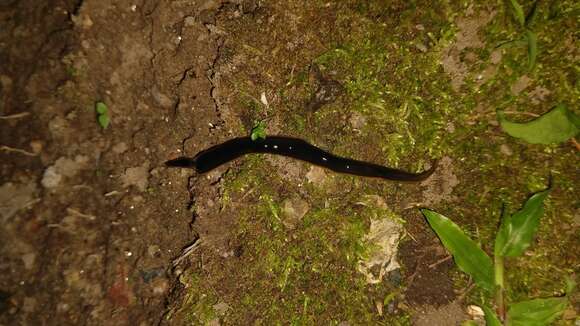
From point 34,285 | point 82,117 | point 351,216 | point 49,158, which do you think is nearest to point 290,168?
point 351,216

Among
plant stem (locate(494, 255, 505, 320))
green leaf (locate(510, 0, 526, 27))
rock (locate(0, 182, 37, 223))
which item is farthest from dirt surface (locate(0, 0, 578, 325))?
plant stem (locate(494, 255, 505, 320))

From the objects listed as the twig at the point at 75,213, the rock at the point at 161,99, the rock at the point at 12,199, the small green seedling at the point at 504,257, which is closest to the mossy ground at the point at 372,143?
the small green seedling at the point at 504,257

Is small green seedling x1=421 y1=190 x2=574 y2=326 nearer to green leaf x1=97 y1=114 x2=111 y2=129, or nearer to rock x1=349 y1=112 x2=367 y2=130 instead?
rock x1=349 y1=112 x2=367 y2=130

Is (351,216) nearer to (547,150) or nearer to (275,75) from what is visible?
(275,75)

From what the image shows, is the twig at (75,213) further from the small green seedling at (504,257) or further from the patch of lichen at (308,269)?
the small green seedling at (504,257)

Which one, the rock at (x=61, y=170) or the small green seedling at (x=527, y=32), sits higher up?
the small green seedling at (x=527, y=32)

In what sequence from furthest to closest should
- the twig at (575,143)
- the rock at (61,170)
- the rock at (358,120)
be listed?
the rock at (358,120), the rock at (61,170), the twig at (575,143)
